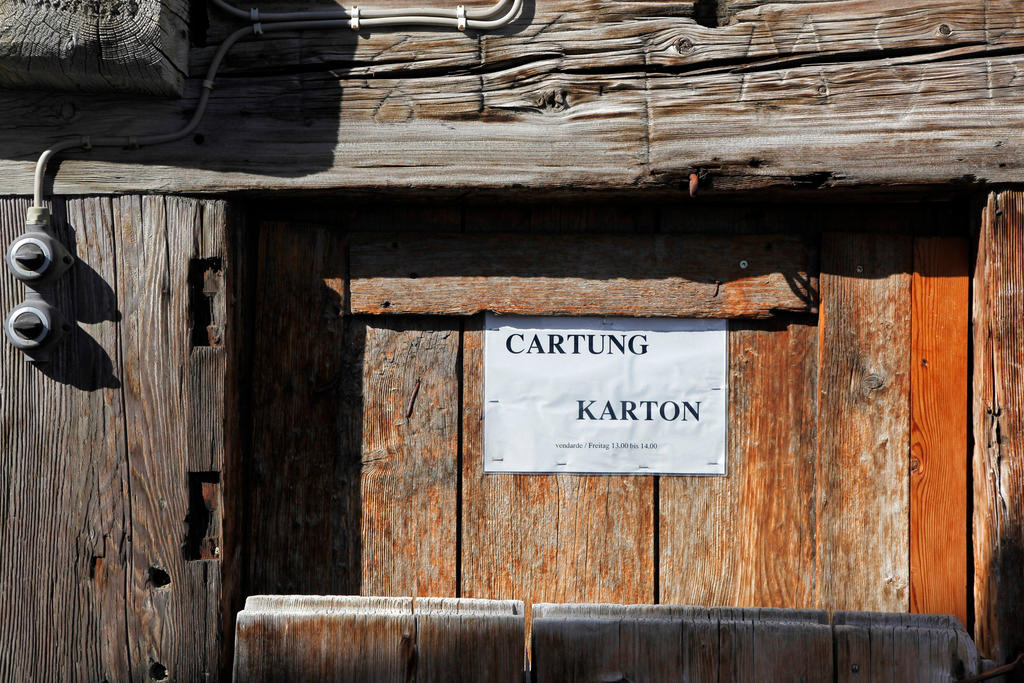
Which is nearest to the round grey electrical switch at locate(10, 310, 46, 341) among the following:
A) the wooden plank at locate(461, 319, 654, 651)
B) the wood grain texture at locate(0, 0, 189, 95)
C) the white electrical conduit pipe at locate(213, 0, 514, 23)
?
the wood grain texture at locate(0, 0, 189, 95)

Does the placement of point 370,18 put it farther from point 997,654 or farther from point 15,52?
point 997,654

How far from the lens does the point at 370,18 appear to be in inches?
60.8

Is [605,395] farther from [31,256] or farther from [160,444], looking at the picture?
[31,256]

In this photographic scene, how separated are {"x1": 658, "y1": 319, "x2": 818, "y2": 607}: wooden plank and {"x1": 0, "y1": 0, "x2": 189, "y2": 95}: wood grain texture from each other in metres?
1.35

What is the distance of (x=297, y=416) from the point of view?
1661 millimetres

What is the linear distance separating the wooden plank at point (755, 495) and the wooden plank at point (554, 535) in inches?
2.7

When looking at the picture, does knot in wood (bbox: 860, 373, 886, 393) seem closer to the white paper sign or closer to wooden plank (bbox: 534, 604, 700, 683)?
the white paper sign

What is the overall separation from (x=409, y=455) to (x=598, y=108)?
0.88 m

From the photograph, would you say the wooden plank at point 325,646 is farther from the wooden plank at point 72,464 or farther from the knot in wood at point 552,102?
the knot in wood at point 552,102

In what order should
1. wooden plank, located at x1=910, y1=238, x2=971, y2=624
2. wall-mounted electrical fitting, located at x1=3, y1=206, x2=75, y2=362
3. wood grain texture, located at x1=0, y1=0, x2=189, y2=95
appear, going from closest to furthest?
wood grain texture, located at x1=0, y1=0, x2=189, y2=95, wall-mounted electrical fitting, located at x1=3, y1=206, x2=75, y2=362, wooden plank, located at x1=910, y1=238, x2=971, y2=624

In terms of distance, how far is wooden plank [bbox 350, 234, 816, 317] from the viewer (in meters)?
1.63

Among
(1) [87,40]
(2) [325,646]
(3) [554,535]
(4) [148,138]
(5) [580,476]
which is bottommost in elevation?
(2) [325,646]

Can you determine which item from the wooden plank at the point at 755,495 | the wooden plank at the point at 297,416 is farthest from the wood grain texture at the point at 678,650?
the wooden plank at the point at 297,416

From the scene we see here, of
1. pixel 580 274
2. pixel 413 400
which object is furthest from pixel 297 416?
pixel 580 274
